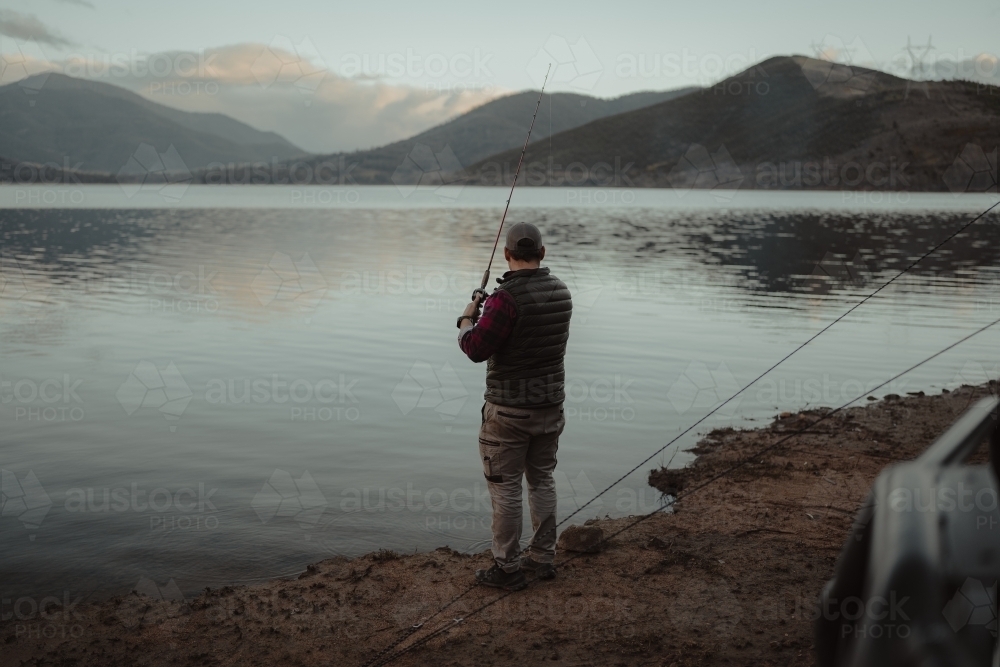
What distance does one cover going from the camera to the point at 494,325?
5410 mm

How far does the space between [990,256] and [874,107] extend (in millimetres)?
156710

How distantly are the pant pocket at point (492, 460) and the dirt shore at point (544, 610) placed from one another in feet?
2.53

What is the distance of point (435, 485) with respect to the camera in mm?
8602

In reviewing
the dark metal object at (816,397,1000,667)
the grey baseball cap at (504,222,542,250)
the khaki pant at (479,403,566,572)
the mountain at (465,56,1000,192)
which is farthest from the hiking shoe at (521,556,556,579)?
the mountain at (465,56,1000,192)

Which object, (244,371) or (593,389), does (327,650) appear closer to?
(593,389)

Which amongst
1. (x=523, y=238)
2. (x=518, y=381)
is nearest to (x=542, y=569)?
(x=518, y=381)

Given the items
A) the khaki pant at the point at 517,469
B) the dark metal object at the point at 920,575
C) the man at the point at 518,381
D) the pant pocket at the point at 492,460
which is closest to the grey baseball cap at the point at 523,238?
the man at the point at 518,381

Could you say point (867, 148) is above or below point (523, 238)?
above

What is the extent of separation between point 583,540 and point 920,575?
5.05 meters

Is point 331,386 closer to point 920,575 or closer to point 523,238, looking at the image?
point 523,238

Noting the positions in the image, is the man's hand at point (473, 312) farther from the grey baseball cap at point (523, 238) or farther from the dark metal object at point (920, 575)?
the dark metal object at point (920, 575)

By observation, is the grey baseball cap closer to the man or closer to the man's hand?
the man

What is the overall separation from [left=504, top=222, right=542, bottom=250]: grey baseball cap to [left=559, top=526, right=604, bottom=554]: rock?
2.23 meters

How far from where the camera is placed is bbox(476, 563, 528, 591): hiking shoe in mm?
5730
